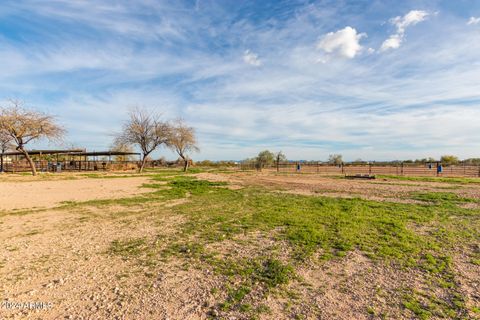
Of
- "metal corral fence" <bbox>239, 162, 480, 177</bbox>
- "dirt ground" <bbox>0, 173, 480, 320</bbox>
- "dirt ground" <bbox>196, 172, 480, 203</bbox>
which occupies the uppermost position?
"metal corral fence" <bbox>239, 162, 480, 177</bbox>

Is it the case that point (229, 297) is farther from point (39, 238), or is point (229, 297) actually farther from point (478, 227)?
point (478, 227)

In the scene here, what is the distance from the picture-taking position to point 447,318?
278 cm

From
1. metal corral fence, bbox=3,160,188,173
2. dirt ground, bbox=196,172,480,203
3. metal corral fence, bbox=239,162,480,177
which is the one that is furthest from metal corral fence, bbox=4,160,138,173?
dirt ground, bbox=196,172,480,203

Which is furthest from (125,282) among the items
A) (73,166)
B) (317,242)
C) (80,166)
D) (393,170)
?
A: (393,170)

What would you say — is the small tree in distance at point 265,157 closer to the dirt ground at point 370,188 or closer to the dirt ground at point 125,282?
the dirt ground at point 370,188

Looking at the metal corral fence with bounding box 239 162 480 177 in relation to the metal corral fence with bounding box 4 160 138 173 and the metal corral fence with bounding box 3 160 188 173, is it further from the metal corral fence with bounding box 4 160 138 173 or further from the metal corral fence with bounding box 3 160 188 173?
the metal corral fence with bounding box 3 160 188 173

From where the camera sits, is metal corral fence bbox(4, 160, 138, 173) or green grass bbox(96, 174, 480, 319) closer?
green grass bbox(96, 174, 480, 319)

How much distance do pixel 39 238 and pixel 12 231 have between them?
3.86 feet

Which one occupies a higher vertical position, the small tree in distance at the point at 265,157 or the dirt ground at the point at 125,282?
the small tree in distance at the point at 265,157

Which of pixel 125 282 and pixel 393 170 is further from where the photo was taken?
pixel 393 170

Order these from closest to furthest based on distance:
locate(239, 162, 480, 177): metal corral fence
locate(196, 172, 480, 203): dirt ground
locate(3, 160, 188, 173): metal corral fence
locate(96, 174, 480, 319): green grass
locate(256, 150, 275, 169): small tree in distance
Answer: locate(96, 174, 480, 319): green grass → locate(196, 172, 480, 203): dirt ground → locate(239, 162, 480, 177): metal corral fence → locate(3, 160, 188, 173): metal corral fence → locate(256, 150, 275, 169): small tree in distance

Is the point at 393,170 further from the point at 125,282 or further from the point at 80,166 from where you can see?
the point at 80,166

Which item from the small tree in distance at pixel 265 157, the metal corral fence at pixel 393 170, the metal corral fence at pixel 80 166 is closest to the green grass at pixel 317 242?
the metal corral fence at pixel 393 170

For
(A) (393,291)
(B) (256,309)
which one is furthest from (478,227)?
(B) (256,309)
